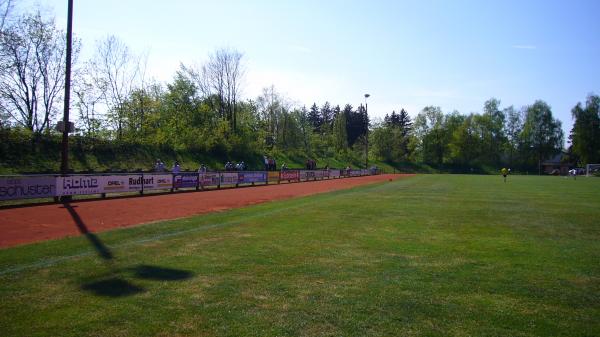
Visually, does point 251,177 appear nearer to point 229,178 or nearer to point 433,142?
point 229,178

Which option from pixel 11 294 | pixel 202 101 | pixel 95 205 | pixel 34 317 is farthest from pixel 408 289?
pixel 202 101

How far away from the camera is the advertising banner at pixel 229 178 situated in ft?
104

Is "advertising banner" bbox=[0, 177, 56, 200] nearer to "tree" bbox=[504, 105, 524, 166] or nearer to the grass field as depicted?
the grass field

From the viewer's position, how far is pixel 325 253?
8.61m

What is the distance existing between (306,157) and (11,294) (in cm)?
8423

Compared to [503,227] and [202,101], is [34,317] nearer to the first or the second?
[503,227]

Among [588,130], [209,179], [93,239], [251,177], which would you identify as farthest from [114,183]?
[588,130]

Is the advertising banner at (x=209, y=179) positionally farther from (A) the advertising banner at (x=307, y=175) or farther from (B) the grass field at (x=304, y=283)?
(B) the grass field at (x=304, y=283)

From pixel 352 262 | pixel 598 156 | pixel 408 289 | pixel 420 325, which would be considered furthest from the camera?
pixel 598 156

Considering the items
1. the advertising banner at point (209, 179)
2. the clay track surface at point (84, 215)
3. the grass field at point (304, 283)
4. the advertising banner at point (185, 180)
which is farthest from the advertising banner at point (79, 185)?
the grass field at point (304, 283)

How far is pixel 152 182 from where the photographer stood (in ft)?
81.7

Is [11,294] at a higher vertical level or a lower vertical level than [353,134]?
lower

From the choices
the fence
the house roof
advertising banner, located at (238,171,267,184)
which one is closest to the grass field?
the fence

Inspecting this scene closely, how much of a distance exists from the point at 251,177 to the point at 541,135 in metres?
102
